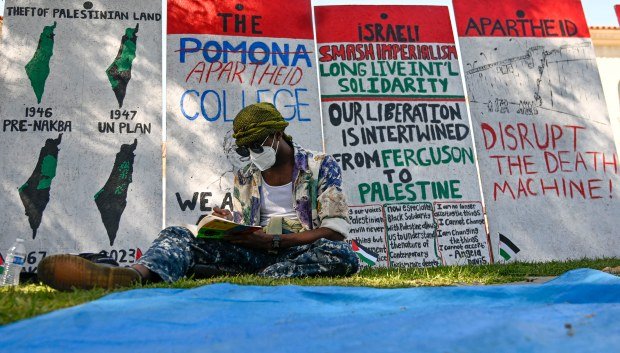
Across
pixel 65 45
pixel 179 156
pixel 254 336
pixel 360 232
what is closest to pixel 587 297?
pixel 254 336

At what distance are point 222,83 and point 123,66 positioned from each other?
3.16 ft

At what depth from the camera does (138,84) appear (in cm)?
552

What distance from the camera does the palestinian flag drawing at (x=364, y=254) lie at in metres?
5.53

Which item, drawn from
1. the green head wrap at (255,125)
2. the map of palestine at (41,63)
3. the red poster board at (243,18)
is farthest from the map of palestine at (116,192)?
the green head wrap at (255,125)

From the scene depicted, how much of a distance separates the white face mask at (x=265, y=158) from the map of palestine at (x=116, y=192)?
205 centimetres

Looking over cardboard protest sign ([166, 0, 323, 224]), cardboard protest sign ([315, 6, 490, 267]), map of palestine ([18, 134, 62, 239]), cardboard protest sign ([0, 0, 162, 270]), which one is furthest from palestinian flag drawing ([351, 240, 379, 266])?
map of palestine ([18, 134, 62, 239])

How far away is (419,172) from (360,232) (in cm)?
91

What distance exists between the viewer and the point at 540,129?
628 centimetres

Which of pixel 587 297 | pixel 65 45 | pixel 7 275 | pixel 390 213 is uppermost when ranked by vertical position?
pixel 65 45

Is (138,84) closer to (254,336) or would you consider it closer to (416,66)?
(416,66)

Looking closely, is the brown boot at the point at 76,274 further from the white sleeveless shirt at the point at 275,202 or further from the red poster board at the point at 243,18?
the red poster board at the point at 243,18

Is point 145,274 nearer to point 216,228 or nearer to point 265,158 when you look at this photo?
point 216,228

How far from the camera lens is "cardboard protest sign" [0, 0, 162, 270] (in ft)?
16.6

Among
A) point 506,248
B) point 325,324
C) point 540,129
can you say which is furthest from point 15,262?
point 540,129
